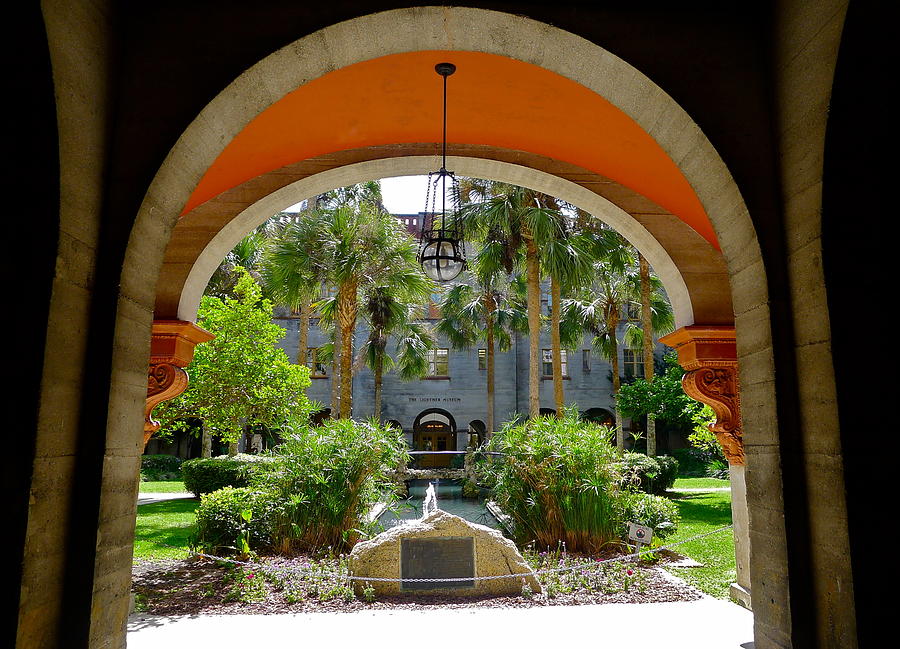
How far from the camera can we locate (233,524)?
7824 mm

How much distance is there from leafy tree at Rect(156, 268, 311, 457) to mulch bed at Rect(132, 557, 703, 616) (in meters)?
7.34

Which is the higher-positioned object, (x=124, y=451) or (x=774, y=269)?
(x=774, y=269)

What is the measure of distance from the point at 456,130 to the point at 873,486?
454 centimetres

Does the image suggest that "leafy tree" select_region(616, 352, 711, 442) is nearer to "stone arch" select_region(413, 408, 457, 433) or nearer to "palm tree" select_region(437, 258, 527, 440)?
"palm tree" select_region(437, 258, 527, 440)

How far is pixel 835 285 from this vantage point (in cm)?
296

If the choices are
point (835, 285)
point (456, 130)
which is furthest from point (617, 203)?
point (835, 285)

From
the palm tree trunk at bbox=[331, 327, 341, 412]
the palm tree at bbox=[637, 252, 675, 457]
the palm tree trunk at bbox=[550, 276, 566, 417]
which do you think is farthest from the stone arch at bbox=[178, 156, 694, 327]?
the palm tree at bbox=[637, 252, 675, 457]

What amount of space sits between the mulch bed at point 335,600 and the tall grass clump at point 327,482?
3.64 ft

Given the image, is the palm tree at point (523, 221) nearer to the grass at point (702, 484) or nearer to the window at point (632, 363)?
the grass at point (702, 484)

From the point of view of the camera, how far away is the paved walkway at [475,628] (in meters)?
4.82

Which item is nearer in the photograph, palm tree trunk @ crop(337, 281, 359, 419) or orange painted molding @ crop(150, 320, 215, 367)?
orange painted molding @ crop(150, 320, 215, 367)

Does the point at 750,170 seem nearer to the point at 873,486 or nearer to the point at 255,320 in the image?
the point at 873,486

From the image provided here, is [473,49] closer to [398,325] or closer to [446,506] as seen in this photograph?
[446,506]

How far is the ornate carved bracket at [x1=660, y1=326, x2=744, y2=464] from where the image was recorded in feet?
18.9
